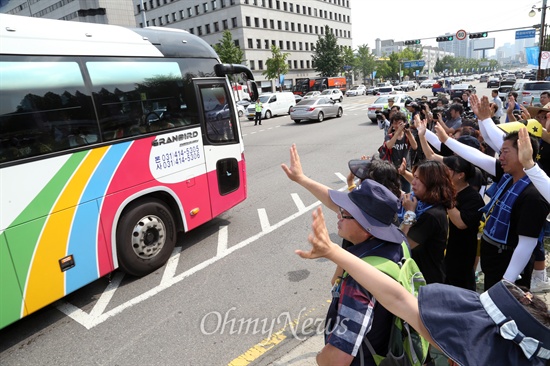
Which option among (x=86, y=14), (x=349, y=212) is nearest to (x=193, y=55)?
(x=349, y=212)

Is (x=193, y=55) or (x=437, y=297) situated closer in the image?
(x=437, y=297)

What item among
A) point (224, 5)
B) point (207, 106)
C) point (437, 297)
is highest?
point (224, 5)

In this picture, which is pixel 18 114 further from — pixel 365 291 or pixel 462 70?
pixel 462 70

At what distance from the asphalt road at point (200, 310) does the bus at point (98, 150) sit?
39 centimetres

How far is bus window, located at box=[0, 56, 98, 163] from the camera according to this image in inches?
146

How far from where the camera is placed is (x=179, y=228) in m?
5.68

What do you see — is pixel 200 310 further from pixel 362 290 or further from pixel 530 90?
pixel 530 90

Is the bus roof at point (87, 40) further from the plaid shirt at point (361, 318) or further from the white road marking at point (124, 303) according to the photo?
the plaid shirt at point (361, 318)

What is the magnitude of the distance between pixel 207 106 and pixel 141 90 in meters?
1.20

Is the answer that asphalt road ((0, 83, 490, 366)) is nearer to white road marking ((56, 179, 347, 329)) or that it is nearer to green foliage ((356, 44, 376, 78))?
white road marking ((56, 179, 347, 329))

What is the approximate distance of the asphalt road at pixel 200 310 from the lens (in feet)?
11.7

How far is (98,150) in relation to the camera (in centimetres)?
446

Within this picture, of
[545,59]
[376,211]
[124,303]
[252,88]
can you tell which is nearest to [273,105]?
[545,59]

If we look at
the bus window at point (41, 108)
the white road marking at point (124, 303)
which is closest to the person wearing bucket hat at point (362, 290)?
the white road marking at point (124, 303)
